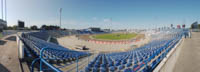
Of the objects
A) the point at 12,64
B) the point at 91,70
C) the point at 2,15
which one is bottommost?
the point at 91,70

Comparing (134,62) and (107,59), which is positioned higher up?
(134,62)

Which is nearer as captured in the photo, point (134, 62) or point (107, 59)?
point (134, 62)

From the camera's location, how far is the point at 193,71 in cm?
419

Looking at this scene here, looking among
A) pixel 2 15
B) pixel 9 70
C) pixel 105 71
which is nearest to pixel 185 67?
pixel 105 71

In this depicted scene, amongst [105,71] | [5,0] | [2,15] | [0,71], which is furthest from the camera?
[2,15]

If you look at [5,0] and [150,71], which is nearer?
[150,71]

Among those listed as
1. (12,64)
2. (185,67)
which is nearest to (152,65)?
(185,67)

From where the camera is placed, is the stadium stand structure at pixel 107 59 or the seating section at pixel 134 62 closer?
the stadium stand structure at pixel 107 59

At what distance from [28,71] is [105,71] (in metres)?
4.05

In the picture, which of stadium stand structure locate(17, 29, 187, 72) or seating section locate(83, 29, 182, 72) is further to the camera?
seating section locate(83, 29, 182, 72)

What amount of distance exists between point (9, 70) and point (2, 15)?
47.9 m

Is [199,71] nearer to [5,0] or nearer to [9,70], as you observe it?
[9,70]

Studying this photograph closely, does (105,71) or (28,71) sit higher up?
(28,71)

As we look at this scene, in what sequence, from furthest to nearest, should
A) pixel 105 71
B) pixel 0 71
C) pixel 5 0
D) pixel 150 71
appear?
pixel 5 0 < pixel 105 71 < pixel 150 71 < pixel 0 71
